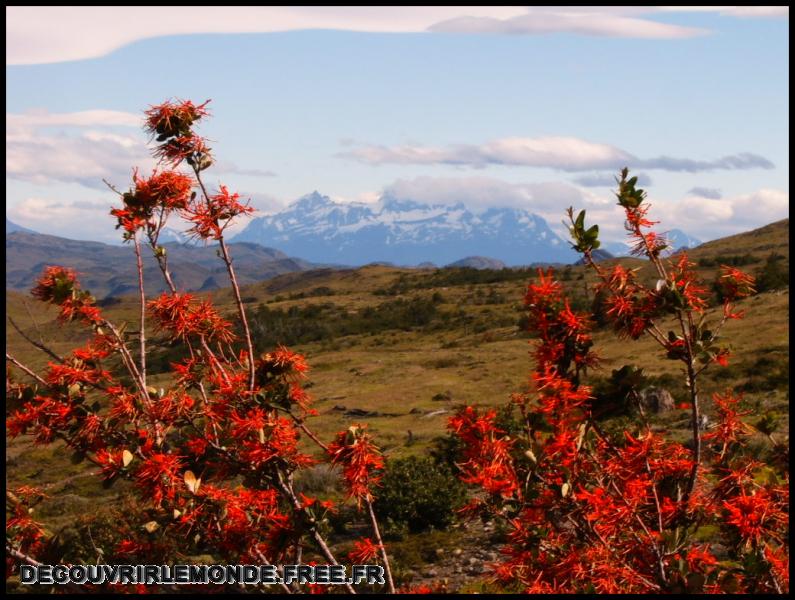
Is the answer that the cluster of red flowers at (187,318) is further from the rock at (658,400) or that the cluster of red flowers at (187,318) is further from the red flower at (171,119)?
the rock at (658,400)

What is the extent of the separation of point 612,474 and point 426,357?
58168 millimetres

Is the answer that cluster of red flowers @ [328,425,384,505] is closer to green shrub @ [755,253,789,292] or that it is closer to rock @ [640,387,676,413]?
rock @ [640,387,676,413]

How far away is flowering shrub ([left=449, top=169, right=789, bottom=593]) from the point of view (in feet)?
15.2

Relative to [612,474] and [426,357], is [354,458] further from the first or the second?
[426,357]

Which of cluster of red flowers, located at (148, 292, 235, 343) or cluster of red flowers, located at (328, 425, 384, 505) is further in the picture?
cluster of red flowers, located at (148, 292, 235, 343)

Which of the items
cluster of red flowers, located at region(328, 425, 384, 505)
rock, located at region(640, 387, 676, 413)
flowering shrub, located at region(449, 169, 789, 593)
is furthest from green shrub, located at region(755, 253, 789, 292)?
cluster of red flowers, located at region(328, 425, 384, 505)

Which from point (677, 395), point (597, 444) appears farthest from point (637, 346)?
point (597, 444)

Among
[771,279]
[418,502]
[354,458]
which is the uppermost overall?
[354,458]

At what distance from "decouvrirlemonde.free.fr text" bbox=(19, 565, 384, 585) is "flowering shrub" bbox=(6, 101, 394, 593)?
4.7 inches

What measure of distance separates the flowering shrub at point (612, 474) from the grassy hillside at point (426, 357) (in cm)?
24

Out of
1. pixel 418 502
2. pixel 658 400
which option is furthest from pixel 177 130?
pixel 658 400

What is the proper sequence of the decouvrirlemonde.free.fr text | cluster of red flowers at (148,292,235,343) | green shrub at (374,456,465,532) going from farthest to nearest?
green shrub at (374,456,465,532) < cluster of red flowers at (148,292,235,343) < the decouvrirlemonde.free.fr text

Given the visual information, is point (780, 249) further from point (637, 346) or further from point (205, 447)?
point (205, 447)

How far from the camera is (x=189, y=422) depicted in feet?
17.9
